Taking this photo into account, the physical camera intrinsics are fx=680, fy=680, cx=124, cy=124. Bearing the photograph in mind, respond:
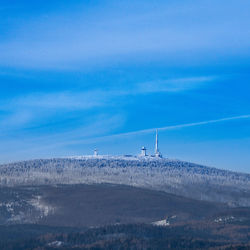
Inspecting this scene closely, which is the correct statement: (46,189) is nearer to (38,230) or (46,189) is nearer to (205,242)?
(38,230)

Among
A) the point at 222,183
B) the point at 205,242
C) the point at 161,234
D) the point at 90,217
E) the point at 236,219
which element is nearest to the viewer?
the point at 205,242

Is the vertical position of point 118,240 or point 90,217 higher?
point 90,217

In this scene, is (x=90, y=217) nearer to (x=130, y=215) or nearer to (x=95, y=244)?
(x=130, y=215)

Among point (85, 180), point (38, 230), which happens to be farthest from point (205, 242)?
point (85, 180)

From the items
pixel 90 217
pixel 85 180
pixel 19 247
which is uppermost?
pixel 85 180

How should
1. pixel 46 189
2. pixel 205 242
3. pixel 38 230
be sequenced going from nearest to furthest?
pixel 205 242, pixel 38 230, pixel 46 189

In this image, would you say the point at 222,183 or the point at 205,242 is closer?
the point at 205,242
